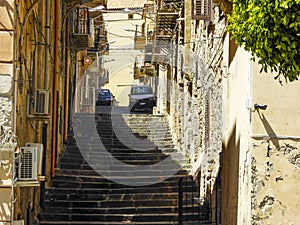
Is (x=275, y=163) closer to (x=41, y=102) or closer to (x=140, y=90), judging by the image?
(x=41, y=102)

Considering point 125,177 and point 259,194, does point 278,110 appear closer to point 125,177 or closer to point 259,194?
point 259,194

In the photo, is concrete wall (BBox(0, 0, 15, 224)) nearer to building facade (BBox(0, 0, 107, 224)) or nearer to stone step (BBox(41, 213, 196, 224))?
building facade (BBox(0, 0, 107, 224))

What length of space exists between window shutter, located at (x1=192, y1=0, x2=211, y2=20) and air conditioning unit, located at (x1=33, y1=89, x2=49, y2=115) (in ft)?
19.3

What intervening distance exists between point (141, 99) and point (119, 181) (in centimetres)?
1840

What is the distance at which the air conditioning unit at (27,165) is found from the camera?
10980 millimetres

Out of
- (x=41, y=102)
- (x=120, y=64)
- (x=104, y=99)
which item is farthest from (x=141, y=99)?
(x=41, y=102)

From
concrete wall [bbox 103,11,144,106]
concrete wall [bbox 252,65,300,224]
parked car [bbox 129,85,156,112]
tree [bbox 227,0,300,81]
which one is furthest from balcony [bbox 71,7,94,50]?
concrete wall [bbox 103,11,144,106]

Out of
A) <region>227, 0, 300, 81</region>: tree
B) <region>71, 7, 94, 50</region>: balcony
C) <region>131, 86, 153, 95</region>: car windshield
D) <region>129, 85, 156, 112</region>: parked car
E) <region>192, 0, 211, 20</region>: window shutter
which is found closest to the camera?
<region>227, 0, 300, 81</region>: tree


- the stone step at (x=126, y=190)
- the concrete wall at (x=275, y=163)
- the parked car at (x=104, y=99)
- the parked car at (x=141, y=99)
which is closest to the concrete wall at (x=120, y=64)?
the parked car at (x=141, y=99)

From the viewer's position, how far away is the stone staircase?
17.5 m

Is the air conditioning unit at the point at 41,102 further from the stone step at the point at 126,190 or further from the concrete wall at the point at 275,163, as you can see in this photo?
the stone step at the point at 126,190

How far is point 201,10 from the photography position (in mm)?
17422

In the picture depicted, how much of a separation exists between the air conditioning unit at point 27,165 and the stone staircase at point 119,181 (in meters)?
5.57

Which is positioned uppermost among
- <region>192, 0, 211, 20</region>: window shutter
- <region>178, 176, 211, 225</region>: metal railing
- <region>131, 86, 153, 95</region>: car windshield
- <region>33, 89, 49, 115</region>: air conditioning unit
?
<region>192, 0, 211, 20</region>: window shutter
